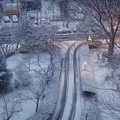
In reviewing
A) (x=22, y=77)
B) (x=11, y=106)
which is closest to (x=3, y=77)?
(x=22, y=77)

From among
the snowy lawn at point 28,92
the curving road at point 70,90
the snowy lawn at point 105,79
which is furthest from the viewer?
the snowy lawn at point 105,79

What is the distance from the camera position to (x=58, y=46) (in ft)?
79.7

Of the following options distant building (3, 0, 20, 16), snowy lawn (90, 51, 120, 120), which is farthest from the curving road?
distant building (3, 0, 20, 16)

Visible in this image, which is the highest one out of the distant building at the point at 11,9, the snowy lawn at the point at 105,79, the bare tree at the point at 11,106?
the distant building at the point at 11,9

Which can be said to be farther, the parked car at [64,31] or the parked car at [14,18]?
the parked car at [14,18]

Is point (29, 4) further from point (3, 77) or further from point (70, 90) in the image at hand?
point (70, 90)

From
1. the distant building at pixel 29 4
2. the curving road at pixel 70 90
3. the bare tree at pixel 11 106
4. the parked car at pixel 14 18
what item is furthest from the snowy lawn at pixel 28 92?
the distant building at pixel 29 4

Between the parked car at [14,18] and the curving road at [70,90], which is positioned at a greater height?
the parked car at [14,18]

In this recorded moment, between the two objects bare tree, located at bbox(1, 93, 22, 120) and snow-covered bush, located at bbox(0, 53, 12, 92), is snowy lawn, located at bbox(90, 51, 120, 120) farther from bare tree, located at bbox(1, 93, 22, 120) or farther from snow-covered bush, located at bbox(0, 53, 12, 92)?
snow-covered bush, located at bbox(0, 53, 12, 92)

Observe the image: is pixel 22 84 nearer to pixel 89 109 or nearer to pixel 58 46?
pixel 89 109

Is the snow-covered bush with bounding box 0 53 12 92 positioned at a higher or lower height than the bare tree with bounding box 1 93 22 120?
higher

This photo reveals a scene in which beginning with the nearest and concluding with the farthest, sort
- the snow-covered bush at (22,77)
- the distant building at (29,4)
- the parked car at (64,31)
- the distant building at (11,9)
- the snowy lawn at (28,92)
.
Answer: the snowy lawn at (28,92) < the snow-covered bush at (22,77) < the parked car at (64,31) < the distant building at (11,9) < the distant building at (29,4)

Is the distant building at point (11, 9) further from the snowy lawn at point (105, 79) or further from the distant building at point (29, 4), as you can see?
the snowy lawn at point (105, 79)

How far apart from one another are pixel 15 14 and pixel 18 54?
11084 millimetres
